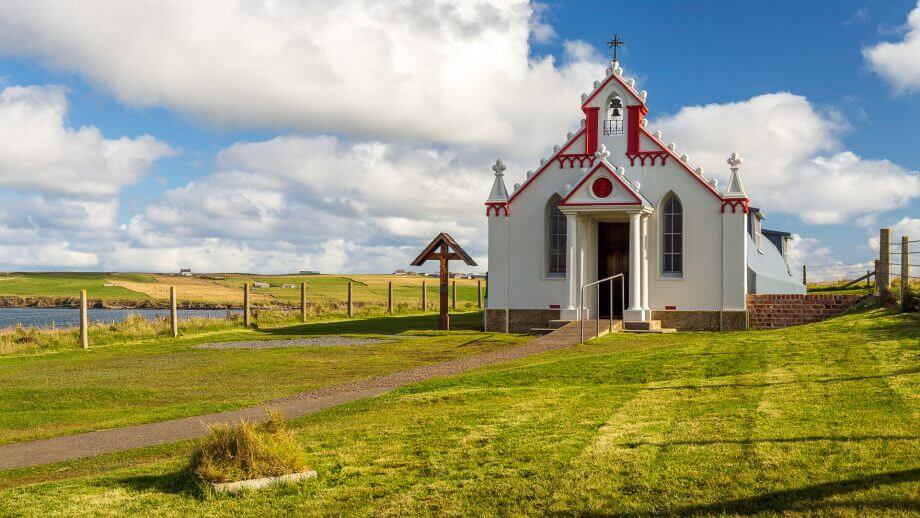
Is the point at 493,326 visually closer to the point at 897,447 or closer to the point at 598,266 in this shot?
the point at 598,266

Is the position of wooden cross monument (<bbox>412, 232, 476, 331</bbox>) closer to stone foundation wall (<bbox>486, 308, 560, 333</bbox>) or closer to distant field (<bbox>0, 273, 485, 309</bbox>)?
stone foundation wall (<bbox>486, 308, 560, 333</bbox>)

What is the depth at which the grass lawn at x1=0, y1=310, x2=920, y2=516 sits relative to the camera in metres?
7.21

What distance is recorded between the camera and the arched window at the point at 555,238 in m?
30.4

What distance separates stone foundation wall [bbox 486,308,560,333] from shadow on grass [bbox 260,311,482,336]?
55.1 inches

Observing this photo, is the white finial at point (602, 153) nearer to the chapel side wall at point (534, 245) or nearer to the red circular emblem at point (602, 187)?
the red circular emblem at point (602, 187)

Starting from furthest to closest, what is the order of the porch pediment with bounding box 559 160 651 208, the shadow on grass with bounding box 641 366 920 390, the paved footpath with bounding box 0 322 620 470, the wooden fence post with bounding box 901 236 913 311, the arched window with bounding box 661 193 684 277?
the arched window with bounding box 661 193 684 277 → the porch pediment with bounding box 559 160 651 208 → the wooden fence post with bounding box 901 236 913 311 → the shadow on grass with bounding box 641 366 920 390 → the paved footpath with bounding box 0 322 620 470

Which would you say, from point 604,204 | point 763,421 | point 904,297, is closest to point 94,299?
point 604,204

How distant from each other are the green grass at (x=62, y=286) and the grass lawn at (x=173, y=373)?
60559 mm

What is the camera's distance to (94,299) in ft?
274

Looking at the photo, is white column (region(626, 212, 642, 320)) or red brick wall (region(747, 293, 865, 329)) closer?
red brick wall (region(747, 293, 865, 329))

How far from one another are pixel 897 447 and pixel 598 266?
2252cm

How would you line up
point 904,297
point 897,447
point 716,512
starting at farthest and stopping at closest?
point 904,297 < point 897,447 < point 716,512

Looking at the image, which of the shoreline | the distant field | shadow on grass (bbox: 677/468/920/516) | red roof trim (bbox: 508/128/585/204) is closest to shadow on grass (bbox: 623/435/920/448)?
shadow on grass (bbox: 677/468/920/516)

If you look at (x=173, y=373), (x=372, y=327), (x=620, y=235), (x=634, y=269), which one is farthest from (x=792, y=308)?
(x=173, y=373)
